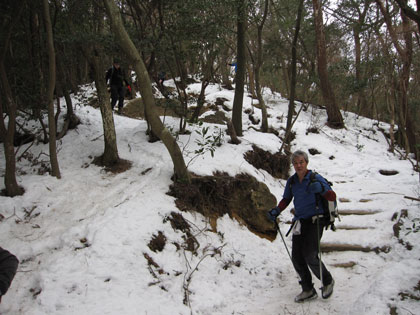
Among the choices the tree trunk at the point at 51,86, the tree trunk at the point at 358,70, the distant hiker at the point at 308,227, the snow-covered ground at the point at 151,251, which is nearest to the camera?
the snow-covered ground at the point at 151,251

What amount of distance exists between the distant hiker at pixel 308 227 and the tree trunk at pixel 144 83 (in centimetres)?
253

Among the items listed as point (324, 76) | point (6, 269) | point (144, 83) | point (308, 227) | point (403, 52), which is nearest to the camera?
point (6, 269)

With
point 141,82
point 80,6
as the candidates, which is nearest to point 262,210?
point 141,82

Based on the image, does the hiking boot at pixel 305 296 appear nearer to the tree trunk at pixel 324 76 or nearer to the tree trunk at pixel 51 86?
the tree trunk at pixel 51 86

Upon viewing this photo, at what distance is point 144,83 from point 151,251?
9.81ft

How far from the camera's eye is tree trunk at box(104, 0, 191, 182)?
487 centimetres

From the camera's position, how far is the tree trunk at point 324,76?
47.7 ft

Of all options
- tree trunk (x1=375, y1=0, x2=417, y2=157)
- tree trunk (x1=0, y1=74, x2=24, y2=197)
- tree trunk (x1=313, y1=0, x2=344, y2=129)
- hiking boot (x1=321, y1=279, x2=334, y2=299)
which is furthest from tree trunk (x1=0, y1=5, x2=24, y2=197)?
tree trunk (x1=313, y1=0, x2=344, y2=129)

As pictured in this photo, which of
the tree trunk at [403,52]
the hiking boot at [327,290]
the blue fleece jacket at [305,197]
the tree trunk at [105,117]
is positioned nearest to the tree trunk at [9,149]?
the tree trunk at [105,117]

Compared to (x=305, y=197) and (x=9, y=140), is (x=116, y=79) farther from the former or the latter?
(x=305, y=197)

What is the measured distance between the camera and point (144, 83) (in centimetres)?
523

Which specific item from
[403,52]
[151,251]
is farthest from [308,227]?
[403,52]

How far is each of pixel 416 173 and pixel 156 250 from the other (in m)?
9.02

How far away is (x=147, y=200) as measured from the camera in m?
5.24
